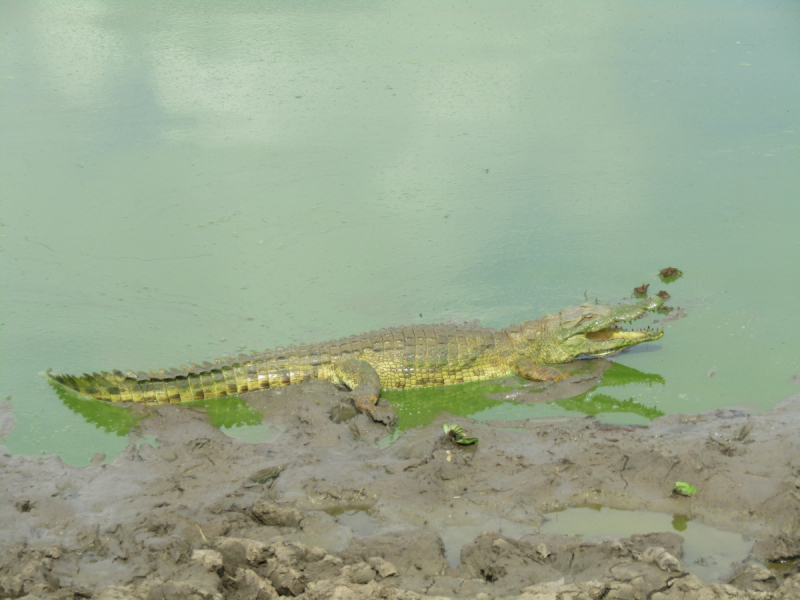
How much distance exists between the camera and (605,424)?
5.20m

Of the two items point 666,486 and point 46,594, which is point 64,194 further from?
point 666,486

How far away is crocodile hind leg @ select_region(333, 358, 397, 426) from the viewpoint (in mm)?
5332

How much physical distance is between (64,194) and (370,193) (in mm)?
3512

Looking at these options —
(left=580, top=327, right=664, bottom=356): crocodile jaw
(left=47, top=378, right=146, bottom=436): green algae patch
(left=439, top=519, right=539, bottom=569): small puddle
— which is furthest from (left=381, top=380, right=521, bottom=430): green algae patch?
(left=47, top=378, right=146, bottom=436): green algae patch

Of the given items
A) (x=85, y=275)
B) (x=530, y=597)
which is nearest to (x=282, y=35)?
(x=85, y=275)

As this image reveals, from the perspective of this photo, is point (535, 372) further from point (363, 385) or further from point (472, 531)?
point (472, 531)

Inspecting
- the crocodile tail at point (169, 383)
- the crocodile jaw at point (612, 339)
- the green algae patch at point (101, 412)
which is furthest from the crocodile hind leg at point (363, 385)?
the crocodile jaw at point (612, 339)

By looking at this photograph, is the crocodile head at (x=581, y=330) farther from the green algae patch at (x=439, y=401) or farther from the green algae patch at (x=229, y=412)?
the green algae patch at (x=229, y=412)

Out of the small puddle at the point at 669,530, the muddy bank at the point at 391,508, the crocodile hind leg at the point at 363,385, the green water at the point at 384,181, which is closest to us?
the muddy bank at the point at 391,508

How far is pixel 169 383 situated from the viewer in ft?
18.1

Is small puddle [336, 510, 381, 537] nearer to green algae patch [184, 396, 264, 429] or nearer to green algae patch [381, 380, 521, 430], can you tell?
green algae patch [381, 380, 521, 430]

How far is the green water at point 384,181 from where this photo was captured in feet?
20.7

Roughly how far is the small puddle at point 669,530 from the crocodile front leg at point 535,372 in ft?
5.96

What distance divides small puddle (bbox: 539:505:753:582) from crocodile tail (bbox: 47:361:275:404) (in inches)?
105
